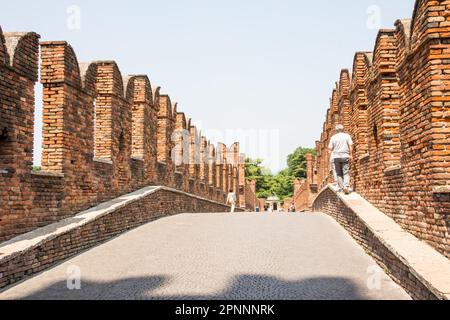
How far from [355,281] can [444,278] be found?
6.08 ft

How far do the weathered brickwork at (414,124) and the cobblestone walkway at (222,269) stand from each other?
1090mm

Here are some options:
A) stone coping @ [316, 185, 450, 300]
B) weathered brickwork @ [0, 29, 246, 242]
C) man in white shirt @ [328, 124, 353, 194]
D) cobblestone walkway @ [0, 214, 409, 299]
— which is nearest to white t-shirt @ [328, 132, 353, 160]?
man in white shirt @ [328, 124, 353, 194]

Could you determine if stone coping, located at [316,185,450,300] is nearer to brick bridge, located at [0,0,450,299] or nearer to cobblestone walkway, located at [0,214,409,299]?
brick bridge, located at [0,0,450,299]

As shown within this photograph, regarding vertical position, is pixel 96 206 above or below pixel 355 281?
above

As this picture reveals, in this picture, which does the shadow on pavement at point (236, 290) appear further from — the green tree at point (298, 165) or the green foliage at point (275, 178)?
the green tree at point (298, 165)

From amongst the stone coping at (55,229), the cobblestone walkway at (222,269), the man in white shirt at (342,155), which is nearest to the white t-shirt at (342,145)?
the man in white shirt at (342,155)

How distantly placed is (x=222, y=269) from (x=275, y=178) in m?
73.3

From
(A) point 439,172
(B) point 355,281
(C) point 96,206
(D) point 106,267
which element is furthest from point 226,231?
(A) point 439,172

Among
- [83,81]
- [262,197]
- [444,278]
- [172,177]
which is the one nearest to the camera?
[444,278]

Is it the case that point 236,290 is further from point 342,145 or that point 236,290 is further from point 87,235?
point 342,145

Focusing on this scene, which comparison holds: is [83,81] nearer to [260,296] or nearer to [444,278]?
[260,296]

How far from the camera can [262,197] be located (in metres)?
79.2

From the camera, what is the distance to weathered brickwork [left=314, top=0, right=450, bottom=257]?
23.9 feet
